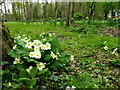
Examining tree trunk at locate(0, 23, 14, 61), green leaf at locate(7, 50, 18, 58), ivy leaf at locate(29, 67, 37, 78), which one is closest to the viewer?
ivy leaf at locate(29, 67, 37, 78)

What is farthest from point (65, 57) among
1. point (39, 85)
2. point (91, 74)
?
point (39, 85)

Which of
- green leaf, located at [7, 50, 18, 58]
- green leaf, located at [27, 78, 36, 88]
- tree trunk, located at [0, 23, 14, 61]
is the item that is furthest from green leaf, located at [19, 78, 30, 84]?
tree trunk, located at [0, 23, 14, 61]

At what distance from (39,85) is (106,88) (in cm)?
94

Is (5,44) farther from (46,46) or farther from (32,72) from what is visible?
(32,72)

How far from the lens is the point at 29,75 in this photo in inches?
82.1

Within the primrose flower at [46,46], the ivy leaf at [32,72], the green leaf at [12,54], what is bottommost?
the ivy leaf at [32,72]

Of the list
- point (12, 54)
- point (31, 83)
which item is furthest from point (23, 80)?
point (12, 54)

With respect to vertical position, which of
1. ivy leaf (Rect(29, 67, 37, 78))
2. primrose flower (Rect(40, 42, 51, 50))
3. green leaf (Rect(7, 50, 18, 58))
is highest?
primrose flower (Rect(40, 42, 51, 50))

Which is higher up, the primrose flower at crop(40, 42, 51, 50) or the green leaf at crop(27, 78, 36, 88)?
the primrose flower at crop(40, 42, 51, 50)

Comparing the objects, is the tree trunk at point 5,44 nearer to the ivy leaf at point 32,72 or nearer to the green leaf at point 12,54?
the green leaf at point 12,54

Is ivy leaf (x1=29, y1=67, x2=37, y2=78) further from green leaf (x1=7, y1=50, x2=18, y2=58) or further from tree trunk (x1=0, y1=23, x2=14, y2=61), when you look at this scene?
tree trunk (x1=0, y1=23, x2=14, y2=61)

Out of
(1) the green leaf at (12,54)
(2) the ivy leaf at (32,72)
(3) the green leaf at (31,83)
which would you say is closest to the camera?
(3) the green leaf at (31,83)

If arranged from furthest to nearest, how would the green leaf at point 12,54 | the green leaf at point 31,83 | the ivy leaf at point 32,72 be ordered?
the green leaf at point 12,54
the ivy leaf at point 32,72
the green leaf at point 31,83

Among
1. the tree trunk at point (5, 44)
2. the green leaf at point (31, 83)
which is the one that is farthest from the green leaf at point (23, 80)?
the tree trunk at point (5, 44)
